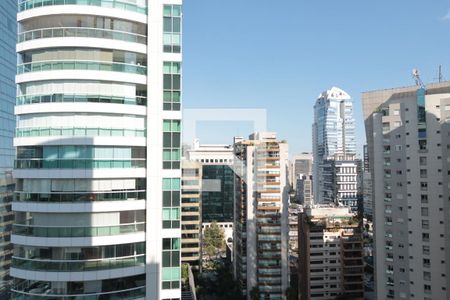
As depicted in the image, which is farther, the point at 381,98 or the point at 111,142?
the point at 381,98

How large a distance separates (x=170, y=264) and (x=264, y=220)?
12.9 m

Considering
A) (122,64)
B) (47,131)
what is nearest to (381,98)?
(122,64)

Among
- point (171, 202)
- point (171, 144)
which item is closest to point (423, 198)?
point (171, 202)

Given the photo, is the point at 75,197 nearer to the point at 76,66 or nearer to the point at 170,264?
the point at 170,264

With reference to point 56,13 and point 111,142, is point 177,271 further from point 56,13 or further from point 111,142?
point 56,13

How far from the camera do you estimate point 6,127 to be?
1820 cm

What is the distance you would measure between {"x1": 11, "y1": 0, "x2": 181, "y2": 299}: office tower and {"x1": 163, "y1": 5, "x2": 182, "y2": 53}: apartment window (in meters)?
0.02

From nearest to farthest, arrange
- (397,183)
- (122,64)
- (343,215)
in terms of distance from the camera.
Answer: (122,64)
(397,183)
(343,215)

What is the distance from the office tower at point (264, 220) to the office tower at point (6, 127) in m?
12.6

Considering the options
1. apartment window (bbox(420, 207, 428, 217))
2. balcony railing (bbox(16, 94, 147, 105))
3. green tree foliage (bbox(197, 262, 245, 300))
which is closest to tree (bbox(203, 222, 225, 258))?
green tree foliage (bbox(197, 262, 245, 300))

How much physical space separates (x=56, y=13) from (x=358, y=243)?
20428 millimetres

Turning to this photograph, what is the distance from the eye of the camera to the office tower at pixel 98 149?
7.85 metres

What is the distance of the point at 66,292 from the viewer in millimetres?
7738

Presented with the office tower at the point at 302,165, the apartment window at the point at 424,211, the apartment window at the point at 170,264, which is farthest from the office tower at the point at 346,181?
the apartment window at the point at 170,264
